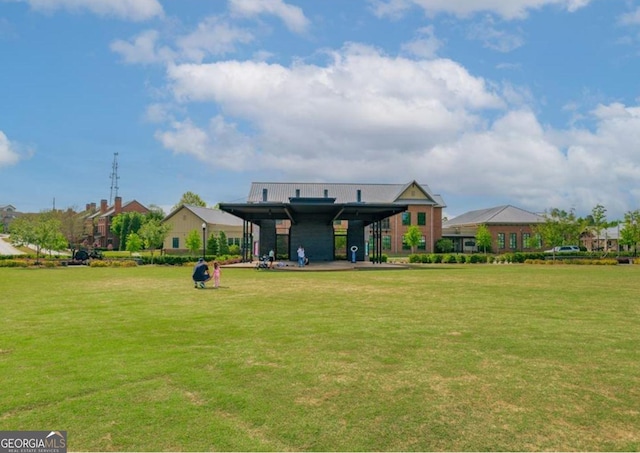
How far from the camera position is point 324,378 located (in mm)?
5934

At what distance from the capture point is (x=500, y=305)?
12.5 meters

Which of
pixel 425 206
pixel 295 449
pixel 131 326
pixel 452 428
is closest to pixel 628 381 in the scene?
pixel 452 428

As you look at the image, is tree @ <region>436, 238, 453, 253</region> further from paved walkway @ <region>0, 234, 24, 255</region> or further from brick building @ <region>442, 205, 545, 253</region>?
paved walkway @ <region>0, 234, 24, 255</region>

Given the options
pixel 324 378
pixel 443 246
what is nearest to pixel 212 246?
pixel 443 246

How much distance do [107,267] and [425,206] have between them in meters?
39.2

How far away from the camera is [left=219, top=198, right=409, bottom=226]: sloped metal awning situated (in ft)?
95.7

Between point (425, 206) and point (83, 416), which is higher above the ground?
point (425, 206)

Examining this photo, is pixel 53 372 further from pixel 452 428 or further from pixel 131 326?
pixel 452 428

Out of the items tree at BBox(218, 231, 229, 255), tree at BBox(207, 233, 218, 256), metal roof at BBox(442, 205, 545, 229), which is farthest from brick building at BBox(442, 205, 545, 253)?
tree at BBox(207, 233, 218, 256)

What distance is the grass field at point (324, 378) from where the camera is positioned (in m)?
4.37

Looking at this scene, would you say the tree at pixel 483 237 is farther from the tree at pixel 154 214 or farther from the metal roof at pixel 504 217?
the tree at pixel 154 214

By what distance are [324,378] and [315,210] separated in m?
25.9

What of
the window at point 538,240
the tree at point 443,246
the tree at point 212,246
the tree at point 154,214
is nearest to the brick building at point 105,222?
the tree at point 154,214

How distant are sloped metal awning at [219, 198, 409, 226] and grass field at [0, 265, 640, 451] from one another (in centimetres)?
1777
